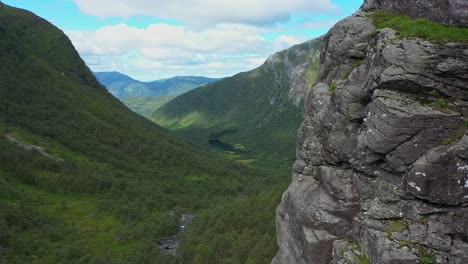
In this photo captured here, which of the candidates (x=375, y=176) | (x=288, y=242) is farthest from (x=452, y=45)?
(x=288, y=242)

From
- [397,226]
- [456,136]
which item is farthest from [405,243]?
[456,136]

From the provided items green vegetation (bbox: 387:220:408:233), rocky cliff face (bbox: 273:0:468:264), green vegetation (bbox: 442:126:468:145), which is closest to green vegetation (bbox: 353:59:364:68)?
rocky cliff face (bbox: 273:0:468:264)

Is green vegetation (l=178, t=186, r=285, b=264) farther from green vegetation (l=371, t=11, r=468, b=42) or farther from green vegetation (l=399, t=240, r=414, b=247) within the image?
green vegetation (l=371, t=11, r=468, b=42)

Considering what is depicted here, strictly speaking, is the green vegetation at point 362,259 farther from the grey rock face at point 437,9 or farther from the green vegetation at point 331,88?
the grey rock face at point 437,9

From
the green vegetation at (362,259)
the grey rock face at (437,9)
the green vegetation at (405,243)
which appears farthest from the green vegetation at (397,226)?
the grey rock face at (437,9)

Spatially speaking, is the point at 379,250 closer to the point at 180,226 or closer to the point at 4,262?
the point at 4,262
